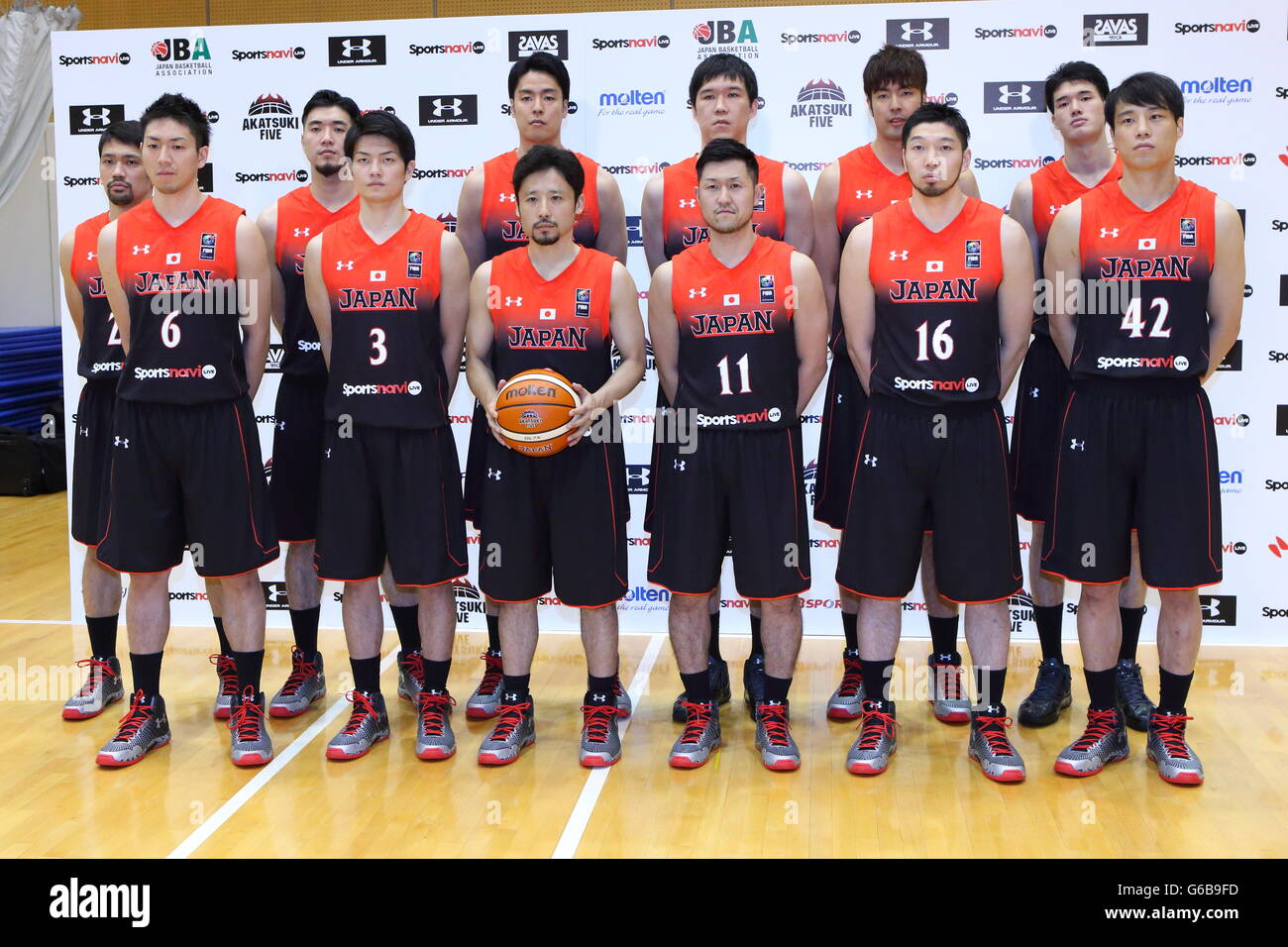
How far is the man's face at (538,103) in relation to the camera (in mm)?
4977

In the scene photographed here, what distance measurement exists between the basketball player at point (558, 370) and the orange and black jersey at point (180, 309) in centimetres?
87

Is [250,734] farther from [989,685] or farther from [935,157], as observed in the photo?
[935,157]

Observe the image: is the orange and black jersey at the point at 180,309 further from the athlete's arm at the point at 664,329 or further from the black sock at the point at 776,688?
the black sock at the point at 776,688

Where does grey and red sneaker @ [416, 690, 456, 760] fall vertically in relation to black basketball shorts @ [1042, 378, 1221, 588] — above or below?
below

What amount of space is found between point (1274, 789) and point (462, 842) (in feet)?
8.91

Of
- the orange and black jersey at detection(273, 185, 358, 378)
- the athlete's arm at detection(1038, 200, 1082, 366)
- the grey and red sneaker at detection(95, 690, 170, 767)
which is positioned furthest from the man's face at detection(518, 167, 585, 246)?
the grey and red sneaker at detection(95, 690, 170, 767)

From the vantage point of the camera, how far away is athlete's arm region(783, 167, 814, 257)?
4988 mm

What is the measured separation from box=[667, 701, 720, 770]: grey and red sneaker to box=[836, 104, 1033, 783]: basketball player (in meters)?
0.55

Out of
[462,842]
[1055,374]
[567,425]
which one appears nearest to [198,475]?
[567,425]

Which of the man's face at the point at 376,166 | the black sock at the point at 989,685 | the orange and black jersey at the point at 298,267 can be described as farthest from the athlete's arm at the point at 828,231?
the orange and black jersey at the point at 298,267

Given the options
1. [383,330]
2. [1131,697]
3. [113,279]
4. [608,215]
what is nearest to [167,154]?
[113,279]

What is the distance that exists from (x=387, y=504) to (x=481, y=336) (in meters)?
0.68

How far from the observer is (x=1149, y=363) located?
4.16m

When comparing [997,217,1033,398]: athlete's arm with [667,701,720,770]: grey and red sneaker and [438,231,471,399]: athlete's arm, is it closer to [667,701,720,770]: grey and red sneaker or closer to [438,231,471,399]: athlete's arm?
[667,701,720,770]: grey and red sneaker
